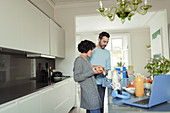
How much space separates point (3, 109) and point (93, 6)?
3423 mm

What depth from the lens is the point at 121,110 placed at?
3.22 ft

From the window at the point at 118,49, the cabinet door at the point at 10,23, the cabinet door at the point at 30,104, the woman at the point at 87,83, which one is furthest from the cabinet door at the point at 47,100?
the window at the point at 118,49

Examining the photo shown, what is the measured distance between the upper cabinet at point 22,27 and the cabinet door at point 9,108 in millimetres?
609

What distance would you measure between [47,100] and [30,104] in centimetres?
52

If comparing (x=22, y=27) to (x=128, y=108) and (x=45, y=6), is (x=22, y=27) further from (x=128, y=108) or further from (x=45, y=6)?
(x=45, y=6)

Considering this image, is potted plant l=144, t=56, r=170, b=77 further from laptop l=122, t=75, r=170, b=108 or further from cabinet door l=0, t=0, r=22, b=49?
cabinet door l=0, t=0, r=22, b=49

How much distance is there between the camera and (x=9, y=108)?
55.9 inches

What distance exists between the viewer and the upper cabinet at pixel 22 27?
1648 mm

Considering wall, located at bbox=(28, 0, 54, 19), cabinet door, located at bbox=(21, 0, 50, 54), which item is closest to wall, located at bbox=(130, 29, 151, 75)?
wall, located at bbox=(28, 0, 54, 19)

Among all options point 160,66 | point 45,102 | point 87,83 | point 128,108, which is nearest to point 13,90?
point 45,102

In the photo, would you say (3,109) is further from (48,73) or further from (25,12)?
(48,73)

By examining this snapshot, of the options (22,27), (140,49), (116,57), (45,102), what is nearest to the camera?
(22,27)

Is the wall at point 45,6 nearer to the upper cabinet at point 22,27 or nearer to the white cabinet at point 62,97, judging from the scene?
the upper cabinet at point 22,27

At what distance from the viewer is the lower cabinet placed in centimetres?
153
